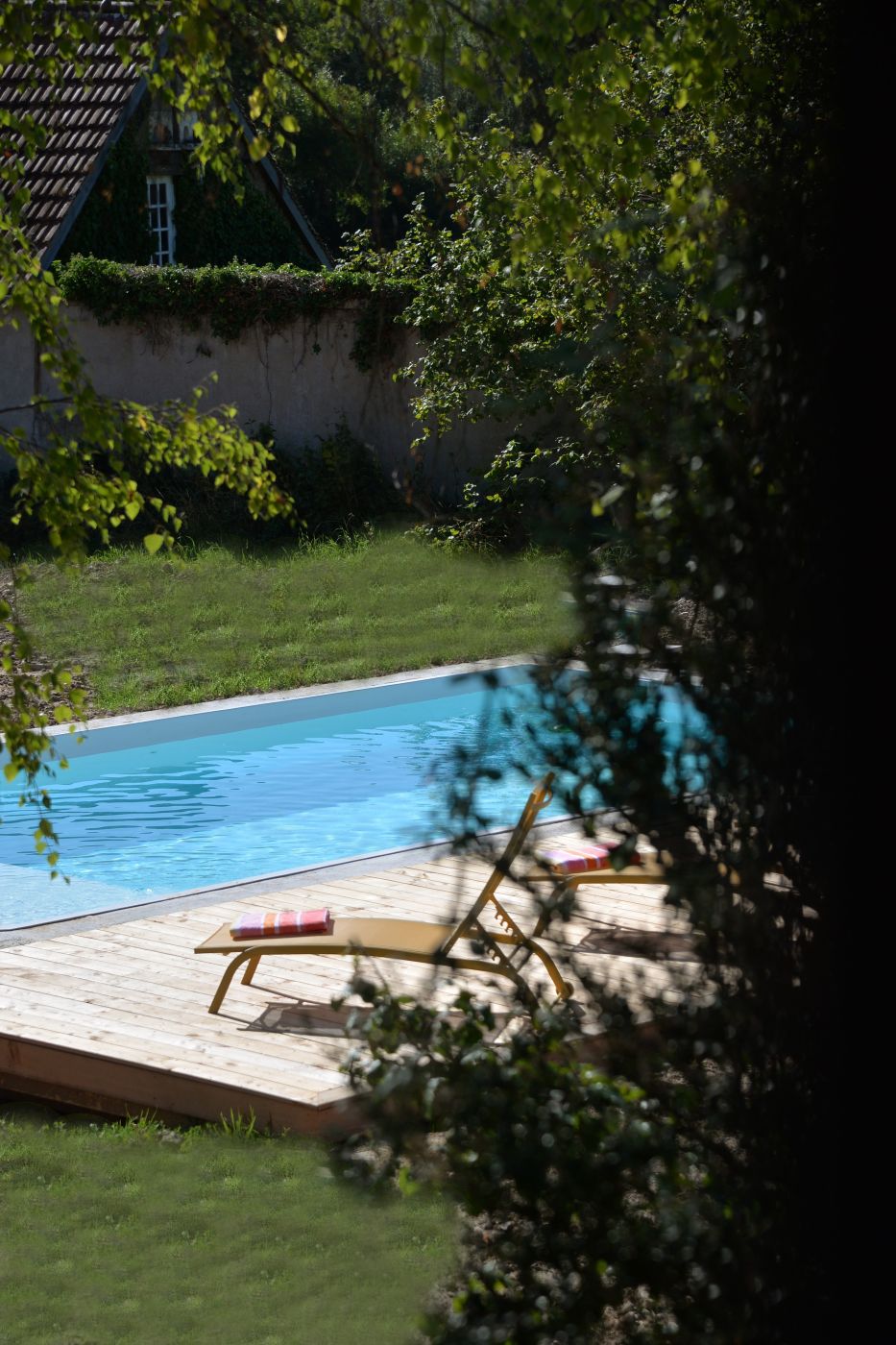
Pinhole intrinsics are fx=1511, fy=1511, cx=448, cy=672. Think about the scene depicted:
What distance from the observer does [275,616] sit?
49.4ft

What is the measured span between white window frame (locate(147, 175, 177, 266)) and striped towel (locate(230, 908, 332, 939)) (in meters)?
16.6

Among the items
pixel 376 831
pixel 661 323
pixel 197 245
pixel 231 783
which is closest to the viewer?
pixel 661 323

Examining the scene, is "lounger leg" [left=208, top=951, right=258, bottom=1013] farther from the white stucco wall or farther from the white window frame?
the white window frame

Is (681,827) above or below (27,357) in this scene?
below

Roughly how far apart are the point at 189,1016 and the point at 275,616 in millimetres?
9586

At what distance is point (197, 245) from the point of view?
70.5ft

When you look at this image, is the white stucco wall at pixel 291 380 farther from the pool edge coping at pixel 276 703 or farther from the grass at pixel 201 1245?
the grass at pixel 201 1245

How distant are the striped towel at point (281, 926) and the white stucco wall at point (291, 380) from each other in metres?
13.0

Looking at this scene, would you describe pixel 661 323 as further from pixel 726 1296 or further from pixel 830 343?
pixel 726 1296

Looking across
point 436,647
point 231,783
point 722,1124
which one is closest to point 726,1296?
point 722,1124

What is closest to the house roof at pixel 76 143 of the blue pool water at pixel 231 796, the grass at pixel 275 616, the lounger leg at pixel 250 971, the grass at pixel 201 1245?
the grass at pixel 275 616

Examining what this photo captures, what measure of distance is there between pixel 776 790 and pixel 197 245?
20.6m

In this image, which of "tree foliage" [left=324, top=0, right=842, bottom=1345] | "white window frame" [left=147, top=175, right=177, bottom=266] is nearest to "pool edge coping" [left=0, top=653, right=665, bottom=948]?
"tree foliage" [left=324, top=0, right=842, bottom=1345]

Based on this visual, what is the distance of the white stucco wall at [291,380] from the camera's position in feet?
61.0
